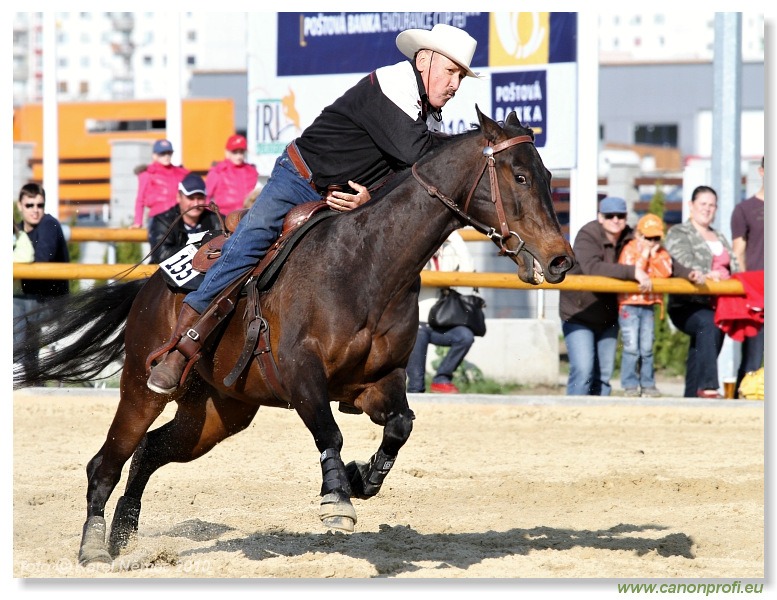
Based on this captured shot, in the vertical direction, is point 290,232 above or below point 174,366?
above

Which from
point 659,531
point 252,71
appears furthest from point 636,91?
point 659,531

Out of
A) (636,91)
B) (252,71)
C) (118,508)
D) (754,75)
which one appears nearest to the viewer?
(118,508)

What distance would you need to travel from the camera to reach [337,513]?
5.07 meters

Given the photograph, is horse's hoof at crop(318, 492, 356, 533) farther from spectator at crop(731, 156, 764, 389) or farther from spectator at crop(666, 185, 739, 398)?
spectator at crop(731, 156, 764, 389)

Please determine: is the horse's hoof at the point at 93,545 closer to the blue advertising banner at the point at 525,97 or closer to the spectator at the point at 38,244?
the spectator at the point at 38,244

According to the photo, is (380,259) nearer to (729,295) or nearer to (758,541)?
(758,541)

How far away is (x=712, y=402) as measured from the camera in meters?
10.3

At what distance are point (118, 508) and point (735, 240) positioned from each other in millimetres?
6482

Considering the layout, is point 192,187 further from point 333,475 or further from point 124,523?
point 333,475

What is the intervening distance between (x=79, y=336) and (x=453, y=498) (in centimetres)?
258

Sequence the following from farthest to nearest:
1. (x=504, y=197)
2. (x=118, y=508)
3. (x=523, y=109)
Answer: (x=523, y=109), (x=118, y=508), (x=504, y=197)

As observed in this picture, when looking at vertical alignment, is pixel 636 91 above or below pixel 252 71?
above

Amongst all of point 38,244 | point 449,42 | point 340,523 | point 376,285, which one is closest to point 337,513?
point 340,523

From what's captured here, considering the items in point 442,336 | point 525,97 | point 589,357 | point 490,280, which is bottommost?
point 589,357
